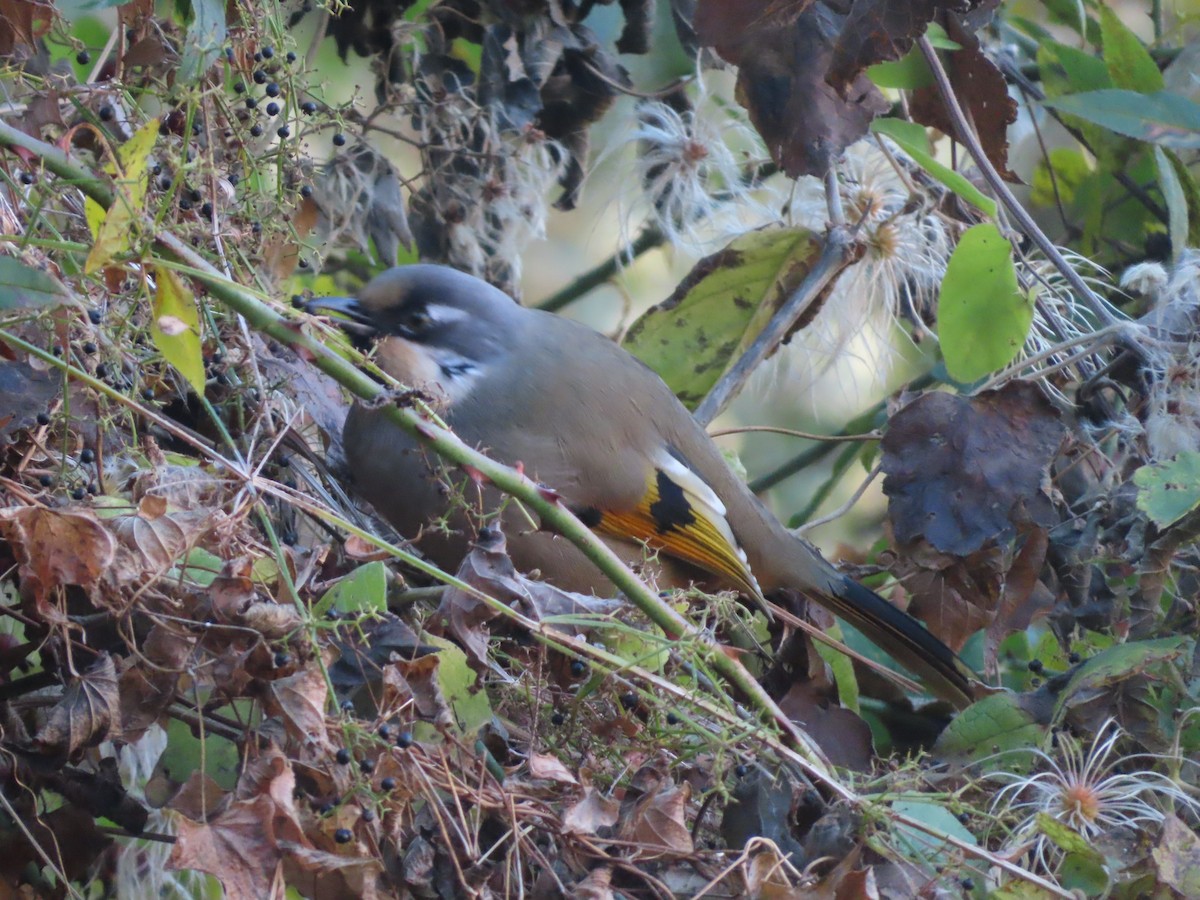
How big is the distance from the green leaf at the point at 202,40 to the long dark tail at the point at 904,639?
81.5 inches

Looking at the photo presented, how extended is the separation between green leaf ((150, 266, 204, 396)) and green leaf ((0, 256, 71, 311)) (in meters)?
0.13

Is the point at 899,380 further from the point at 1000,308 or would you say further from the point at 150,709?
the point at 150,709

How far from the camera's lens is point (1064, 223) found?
13.4 feet

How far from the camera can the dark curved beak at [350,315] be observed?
9.98ft

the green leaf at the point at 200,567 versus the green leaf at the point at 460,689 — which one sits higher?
the green leaf at the point at 200,567

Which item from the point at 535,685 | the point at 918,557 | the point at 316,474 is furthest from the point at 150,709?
the point at 918,557

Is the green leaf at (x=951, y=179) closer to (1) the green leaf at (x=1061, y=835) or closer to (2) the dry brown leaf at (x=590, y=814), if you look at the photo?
(1) the green leaf at (x=1061, y=835)

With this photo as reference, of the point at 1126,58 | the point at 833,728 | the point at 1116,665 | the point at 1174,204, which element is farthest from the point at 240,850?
the point at 1126,58

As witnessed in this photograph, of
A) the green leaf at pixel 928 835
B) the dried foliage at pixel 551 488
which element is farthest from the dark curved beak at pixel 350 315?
the green leaf at pixel 928 835

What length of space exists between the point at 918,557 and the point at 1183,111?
3.50ft

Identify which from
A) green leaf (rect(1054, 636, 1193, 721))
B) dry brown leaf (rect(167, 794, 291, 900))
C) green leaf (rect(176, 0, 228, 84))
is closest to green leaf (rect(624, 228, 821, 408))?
green leaf (rect(1054, 636, 1193, 721))

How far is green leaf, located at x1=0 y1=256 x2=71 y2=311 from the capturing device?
1.71 meters

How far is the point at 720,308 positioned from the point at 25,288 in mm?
2300

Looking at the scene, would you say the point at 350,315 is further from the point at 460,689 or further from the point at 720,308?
the point at 460,689
